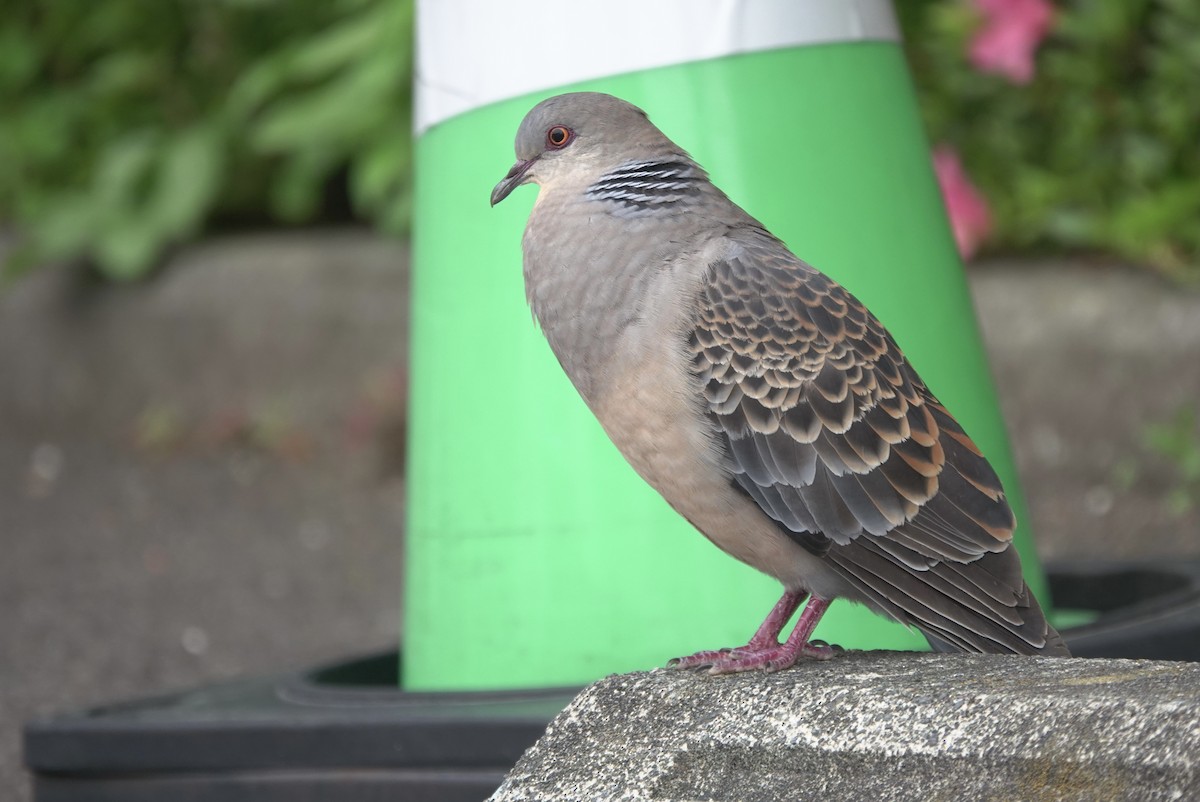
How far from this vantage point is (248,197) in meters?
7.91

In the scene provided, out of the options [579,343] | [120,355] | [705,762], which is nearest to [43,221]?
[120,355]

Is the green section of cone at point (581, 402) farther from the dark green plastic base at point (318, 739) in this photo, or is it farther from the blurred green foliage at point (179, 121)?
the blurred green foliage at point (179, 121)

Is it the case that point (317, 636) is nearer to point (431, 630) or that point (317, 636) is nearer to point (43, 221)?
point (431, 630)

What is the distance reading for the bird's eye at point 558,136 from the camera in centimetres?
263

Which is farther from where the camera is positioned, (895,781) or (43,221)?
(43,221)

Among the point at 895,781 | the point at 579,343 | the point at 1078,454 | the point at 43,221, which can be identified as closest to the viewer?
the point at 895,781

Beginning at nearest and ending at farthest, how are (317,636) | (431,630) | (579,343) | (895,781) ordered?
(895,781) → (579,343) → (431,630) → (317,636)

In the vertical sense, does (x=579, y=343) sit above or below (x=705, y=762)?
above

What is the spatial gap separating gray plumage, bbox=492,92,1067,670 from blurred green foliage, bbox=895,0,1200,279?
12.1 ft

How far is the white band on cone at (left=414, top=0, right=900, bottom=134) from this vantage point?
3211 millimetres

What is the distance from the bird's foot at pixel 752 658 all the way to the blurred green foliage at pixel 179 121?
4459 mm

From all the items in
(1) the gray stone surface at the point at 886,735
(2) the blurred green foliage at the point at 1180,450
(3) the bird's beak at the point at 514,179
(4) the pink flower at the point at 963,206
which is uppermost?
(3) the bird's beak at the point at 514,179

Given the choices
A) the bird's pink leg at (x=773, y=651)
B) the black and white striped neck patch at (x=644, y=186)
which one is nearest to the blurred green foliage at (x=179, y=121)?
the black and white striped neck patch at (x=644, y=186)

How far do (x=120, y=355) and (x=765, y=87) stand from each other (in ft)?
17.3
